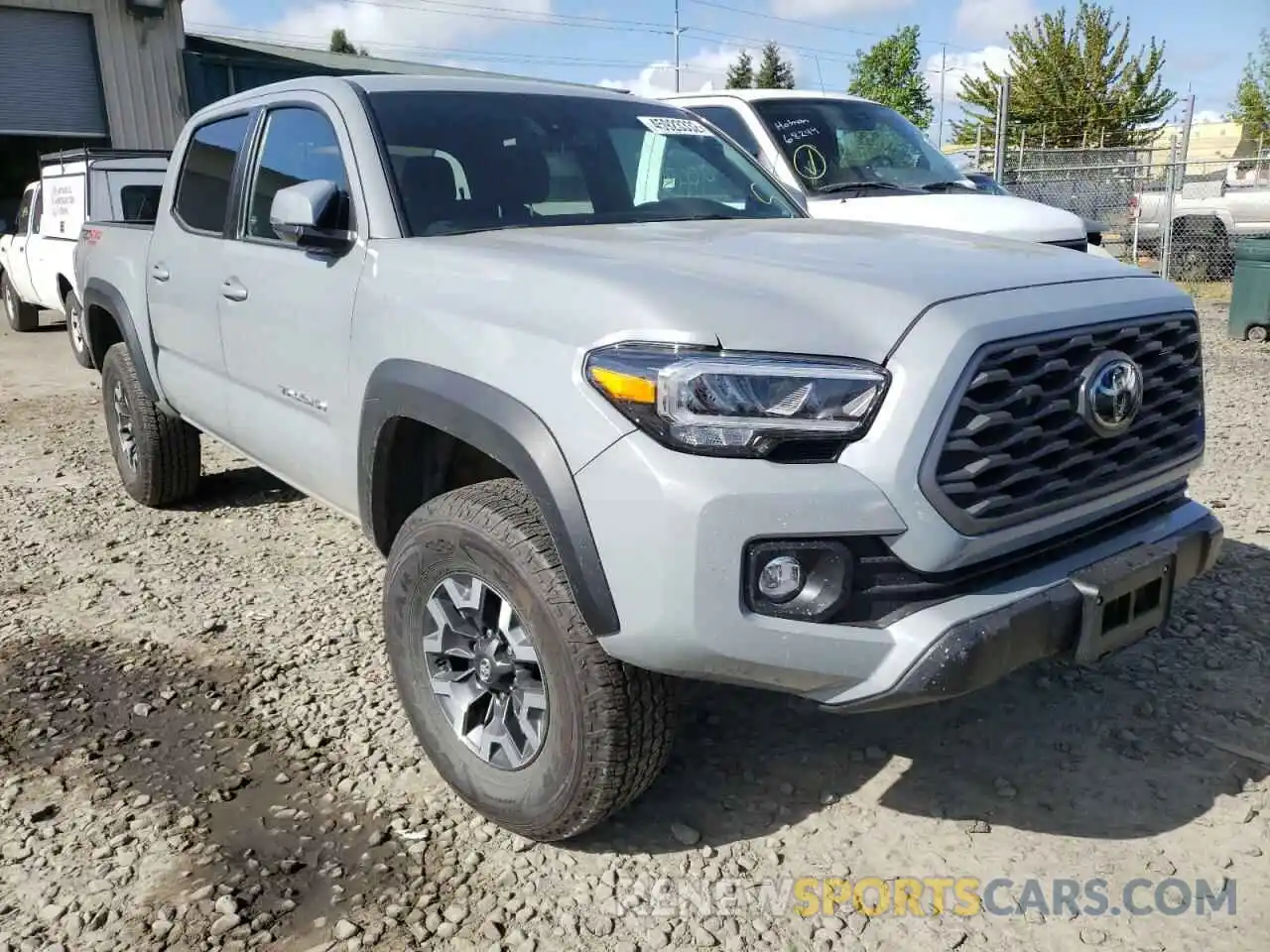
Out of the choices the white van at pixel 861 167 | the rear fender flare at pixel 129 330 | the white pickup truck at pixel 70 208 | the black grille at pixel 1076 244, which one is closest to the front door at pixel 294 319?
the rear fender flare at pixel 129 330

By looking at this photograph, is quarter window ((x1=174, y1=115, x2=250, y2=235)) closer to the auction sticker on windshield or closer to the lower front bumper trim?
the auction sticker on windshield

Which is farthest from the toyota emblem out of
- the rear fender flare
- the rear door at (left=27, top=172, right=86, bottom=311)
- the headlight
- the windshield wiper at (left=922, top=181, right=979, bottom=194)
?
the rear door at (left=27, top=172, right=86, bottom=311)

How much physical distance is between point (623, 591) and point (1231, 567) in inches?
126

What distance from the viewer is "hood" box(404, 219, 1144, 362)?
2.16 meters

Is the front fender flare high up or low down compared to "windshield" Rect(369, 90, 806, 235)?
down

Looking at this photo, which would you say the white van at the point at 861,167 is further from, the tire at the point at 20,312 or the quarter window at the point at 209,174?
the tire at the point at 20,312

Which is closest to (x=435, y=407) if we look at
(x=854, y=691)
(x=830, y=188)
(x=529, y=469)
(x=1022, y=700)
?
(x=529, y=469)

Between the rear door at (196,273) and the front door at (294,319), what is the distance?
0.13 meters

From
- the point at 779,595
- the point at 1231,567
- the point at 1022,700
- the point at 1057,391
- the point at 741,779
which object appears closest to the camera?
the point at 779,595

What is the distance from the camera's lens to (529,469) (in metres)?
2.28

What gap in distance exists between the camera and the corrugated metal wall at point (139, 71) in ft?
56.6

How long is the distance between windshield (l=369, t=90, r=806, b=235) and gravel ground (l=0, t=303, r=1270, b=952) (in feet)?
5.18

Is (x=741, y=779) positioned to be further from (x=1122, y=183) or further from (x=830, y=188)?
(x=1122, y=183)

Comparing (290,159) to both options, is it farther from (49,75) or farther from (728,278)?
(49,75)
